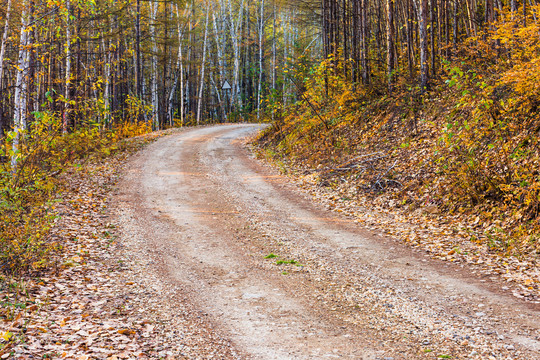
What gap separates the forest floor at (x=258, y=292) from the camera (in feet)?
14.5

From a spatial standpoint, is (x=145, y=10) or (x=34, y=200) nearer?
(x=34, y=200)

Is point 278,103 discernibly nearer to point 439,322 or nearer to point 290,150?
point 290,150

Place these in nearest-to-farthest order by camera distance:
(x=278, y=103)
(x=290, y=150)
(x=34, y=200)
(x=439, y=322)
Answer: (x=439, y=322)
(x=34, y=200)
(x=290, y=150)
(x=278, y=103)

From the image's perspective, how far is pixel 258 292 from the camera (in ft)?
19.5

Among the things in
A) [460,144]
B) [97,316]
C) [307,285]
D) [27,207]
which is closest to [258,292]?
[307,285]

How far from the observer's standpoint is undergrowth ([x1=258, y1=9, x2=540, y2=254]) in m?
8.20

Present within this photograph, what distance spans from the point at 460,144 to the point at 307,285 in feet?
21.3

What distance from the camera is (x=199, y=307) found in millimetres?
5500

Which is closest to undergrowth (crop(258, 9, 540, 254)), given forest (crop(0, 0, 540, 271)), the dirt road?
forest (crop(0, 0, 540, 271))

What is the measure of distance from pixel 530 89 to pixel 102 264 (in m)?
9.67

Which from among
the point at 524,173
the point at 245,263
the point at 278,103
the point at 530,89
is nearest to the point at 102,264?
the point at 245,263

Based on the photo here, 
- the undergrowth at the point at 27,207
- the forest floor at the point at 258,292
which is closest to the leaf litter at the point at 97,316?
the forest floor at the point at 258,292

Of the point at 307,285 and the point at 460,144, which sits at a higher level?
the point at 460,144

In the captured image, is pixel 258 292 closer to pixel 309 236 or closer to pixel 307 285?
pixel 307 285
